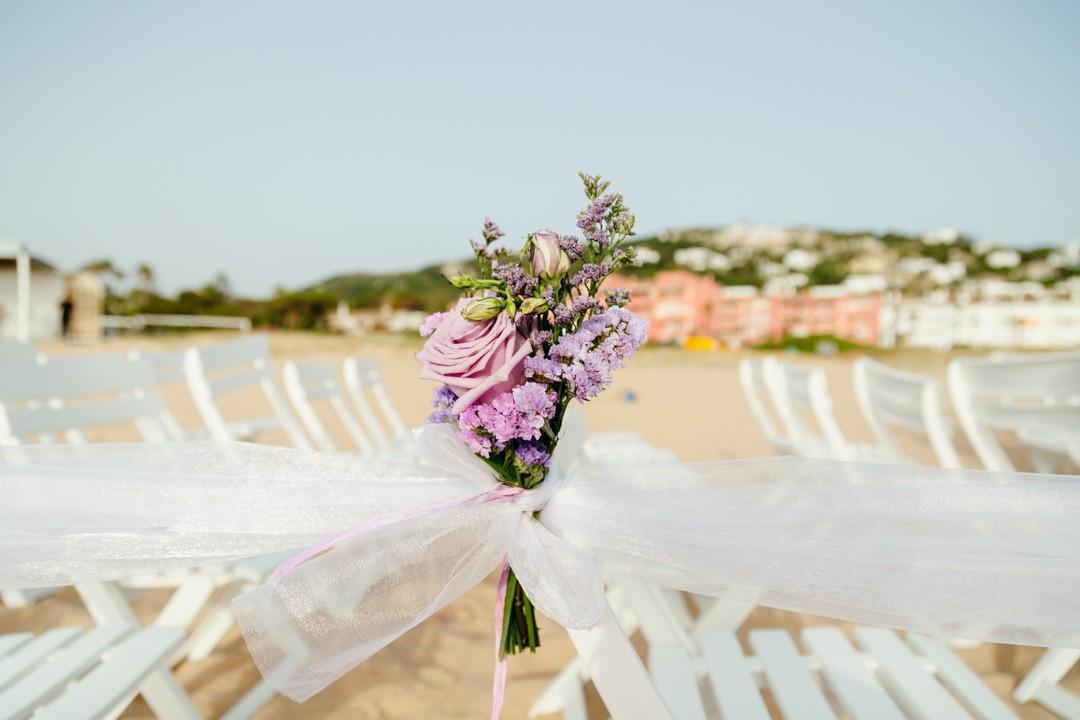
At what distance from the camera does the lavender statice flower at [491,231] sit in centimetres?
97

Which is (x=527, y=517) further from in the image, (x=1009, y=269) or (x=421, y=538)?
(x=1009, y=269)

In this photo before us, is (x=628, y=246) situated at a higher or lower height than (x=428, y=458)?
higher

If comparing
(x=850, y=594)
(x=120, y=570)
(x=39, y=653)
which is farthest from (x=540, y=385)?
(x=39, y=653)

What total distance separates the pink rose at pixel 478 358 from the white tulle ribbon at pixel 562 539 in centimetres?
13

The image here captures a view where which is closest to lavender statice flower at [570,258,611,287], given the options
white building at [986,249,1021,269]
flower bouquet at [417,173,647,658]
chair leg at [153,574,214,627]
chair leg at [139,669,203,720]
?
flower bouquet at [417,173,647,658]

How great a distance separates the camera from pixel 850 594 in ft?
3.06

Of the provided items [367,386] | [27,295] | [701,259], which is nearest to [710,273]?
[701,259]

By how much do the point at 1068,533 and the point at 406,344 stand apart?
23.8 meters

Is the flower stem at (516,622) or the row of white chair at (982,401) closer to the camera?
the flower stem at (516,622)

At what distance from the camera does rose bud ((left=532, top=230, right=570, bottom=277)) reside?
0.89 meters

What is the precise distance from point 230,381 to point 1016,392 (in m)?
3.27

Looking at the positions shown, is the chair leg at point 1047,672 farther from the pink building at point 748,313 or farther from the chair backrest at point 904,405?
the pink building at point 748,313

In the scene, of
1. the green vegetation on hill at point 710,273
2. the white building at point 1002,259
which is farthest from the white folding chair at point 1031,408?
the white building at point 1002,259

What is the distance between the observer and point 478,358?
87cm
